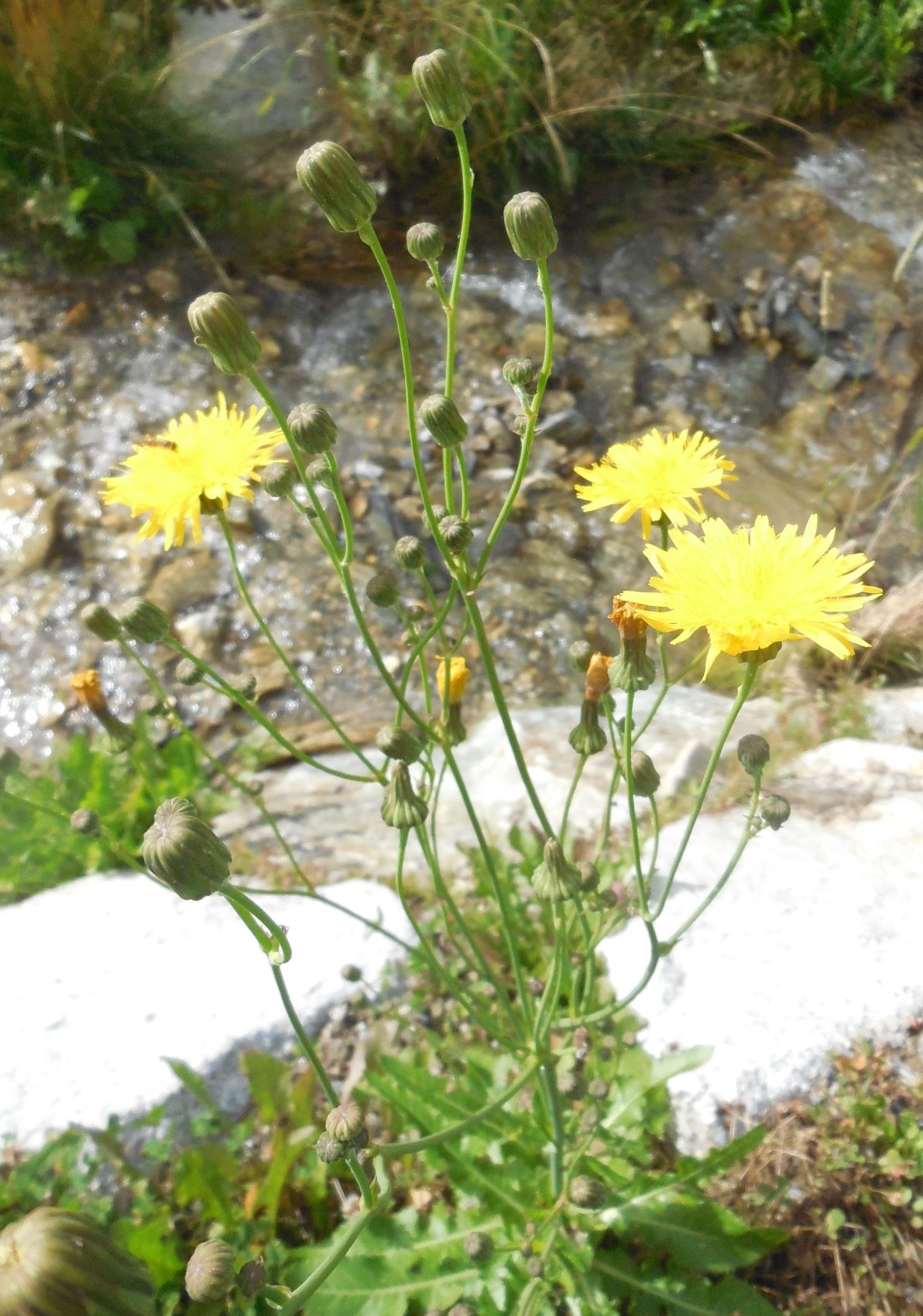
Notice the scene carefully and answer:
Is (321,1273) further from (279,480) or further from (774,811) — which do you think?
(279,480)

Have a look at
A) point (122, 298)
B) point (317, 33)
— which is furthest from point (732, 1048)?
point (317, 33)

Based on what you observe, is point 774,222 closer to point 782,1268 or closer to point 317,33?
point 317,33

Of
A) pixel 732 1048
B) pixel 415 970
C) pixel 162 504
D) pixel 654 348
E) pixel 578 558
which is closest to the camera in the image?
pixel 162 504

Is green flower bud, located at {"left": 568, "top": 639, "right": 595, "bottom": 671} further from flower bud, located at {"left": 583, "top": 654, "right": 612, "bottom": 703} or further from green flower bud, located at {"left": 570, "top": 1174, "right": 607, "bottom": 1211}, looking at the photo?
green flower bud, located at {"left": 570, "top": 1174, "right": 607, "bottom": 1211}

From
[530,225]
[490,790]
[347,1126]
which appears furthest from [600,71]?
[347,1126]

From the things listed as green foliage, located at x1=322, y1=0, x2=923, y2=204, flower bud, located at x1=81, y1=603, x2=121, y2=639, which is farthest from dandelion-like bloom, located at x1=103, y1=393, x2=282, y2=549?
green foliage, located at x1=322, y1=0, x2=923, y2=204

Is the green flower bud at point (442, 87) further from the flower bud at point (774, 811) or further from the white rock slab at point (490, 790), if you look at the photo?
the white rock slab at point (490, 790)
